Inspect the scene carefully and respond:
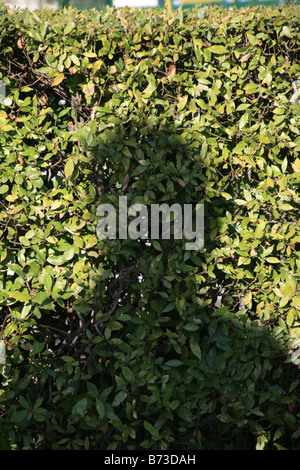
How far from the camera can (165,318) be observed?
2443 mm

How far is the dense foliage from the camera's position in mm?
2436

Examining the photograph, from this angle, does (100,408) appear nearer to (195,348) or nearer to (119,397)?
(119,397)

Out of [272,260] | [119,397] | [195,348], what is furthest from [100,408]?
[272,260]

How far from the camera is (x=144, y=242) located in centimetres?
256

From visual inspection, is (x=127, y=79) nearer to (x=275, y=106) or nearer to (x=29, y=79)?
(x=29, y=79)

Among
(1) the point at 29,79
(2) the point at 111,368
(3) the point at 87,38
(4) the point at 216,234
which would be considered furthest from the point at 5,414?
(3) the point at 87,38

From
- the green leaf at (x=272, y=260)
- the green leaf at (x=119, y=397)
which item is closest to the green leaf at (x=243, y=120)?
the green leaf at (x=272, y=260)

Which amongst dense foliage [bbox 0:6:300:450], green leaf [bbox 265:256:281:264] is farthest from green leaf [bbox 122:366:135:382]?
green leaf [bbox 265:256:281:264]

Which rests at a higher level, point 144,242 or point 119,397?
point 144,242

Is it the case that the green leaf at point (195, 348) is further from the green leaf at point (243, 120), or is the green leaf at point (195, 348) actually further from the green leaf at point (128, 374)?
the green leaf at point (243, 120)

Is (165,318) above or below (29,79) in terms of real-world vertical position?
below

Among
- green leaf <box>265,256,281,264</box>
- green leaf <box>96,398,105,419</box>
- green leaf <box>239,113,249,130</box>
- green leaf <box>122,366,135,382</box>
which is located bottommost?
green leaf <box>96,398,105,419</box>

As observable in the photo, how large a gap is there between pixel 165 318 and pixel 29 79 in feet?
5.19

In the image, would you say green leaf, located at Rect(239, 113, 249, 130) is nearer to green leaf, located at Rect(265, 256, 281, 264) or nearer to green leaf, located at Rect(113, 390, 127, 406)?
green leaf, located at Rect(265, 256, 281, 264)
